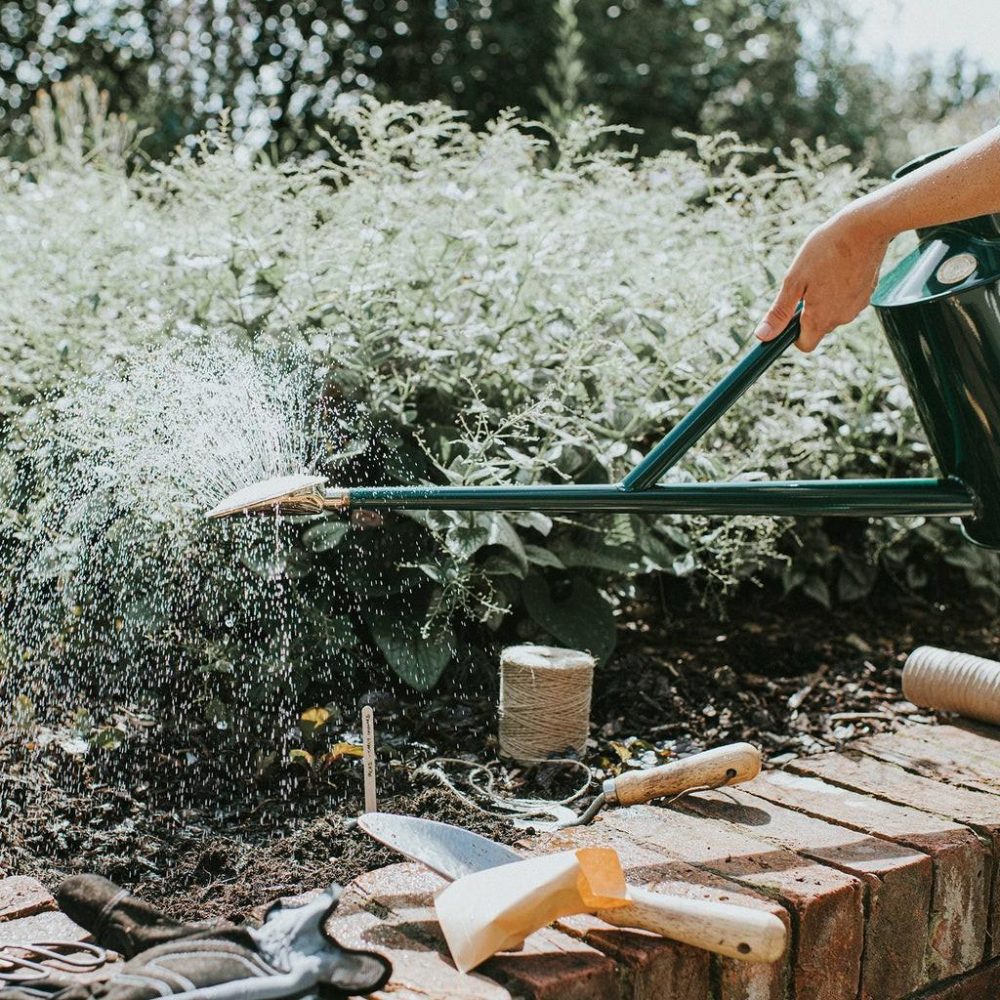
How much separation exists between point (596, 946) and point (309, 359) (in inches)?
52.8

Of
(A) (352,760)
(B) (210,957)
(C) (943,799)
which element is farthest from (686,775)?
(B) (210,957)

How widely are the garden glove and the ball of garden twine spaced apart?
667 mm

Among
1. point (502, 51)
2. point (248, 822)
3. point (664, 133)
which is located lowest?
point (248, 822)

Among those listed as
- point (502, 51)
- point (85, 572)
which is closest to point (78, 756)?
point (85, 572)

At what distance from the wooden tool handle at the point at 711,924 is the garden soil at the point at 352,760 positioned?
41 cm

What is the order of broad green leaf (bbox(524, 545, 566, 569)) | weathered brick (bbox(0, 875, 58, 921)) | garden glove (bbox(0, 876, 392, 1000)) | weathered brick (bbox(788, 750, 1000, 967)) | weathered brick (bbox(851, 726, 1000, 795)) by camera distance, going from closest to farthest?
1. garden glove (bbox(0, 876, 392, 1000))
2. weathered brick (bbox(0, 875, 58, 921))
3. weathered brick (bbox(788, 750, 1000, 967))
4. weathered brick (bbox(851, 726, 1000, 795))
5. broad green leaf (bbox(524, 545, 566, 569))

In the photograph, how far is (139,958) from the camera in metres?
1.04

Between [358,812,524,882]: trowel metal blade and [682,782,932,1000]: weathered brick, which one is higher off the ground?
[358,812,524,882]: trowel metal blade

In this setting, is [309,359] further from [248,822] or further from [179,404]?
[248,822]

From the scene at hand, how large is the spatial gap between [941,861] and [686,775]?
34 cm

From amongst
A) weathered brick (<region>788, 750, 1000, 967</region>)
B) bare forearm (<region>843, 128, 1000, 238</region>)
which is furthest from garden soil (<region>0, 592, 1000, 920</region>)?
bare forearm (<region>843, 128, 1000, 238</region>)

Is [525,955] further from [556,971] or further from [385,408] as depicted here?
[385,408]

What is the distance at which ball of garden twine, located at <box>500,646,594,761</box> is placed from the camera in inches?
70.4

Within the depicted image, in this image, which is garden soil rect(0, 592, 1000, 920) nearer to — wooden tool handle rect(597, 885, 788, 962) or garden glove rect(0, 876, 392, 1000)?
garden glove rect(0, 876, 392, 1000)
